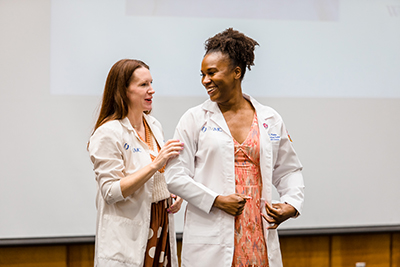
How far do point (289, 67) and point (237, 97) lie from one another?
123cm

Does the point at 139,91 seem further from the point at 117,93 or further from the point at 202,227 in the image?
the point at 202,227

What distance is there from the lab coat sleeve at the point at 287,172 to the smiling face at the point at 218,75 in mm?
292

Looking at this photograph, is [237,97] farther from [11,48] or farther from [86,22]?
[11,48]

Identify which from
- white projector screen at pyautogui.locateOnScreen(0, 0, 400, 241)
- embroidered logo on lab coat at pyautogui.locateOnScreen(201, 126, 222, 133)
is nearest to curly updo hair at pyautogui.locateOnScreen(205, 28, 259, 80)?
embroidered logo on lab coat at pyautogui.locateOnScreen(201, 126, 222, 133)

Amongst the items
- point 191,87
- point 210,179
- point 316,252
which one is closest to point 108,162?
point 210,179

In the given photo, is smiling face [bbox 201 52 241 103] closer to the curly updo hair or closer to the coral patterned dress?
the curly updo hair

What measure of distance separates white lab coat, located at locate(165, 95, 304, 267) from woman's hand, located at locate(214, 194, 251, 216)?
0.11ft

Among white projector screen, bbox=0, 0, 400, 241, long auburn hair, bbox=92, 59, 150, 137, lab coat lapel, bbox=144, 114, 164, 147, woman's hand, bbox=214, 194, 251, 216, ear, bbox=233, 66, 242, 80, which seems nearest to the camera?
woman's hand, bbox=214, 194, 251, 216

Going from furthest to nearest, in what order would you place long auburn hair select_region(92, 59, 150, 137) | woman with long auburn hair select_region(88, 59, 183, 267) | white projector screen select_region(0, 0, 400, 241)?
white projector screen select_region(0, 0, 400, 241) → long auburn hair select_region(92, 59, 150, 137) → woman with long auburn hair select_region(88, 59, 183, 267)

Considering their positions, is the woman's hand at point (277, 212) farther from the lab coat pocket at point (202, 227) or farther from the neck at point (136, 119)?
the neck at point (136, 119)

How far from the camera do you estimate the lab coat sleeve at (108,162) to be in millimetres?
1840

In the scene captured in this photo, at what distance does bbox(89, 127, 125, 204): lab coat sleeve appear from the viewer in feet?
6.04

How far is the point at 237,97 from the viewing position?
5.92 feet

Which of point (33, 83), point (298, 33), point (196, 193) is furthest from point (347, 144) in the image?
point (33, 83)
